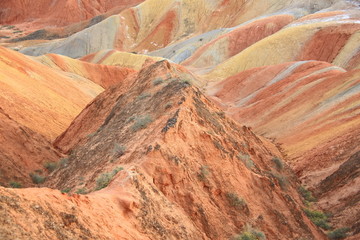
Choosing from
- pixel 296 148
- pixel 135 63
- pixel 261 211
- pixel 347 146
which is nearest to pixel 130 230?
pixel 261 211

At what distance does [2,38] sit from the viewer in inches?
3917

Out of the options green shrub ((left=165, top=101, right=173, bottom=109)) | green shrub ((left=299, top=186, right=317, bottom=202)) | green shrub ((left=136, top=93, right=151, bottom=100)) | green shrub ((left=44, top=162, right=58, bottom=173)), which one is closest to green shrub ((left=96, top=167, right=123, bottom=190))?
green shrub ((left=165, top=101, right=173, bottom=109))

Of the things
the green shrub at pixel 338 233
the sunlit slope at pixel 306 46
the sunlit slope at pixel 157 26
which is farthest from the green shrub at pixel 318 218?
the sunlit slope at pixel 157 26

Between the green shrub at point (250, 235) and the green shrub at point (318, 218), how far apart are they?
4.82 meters

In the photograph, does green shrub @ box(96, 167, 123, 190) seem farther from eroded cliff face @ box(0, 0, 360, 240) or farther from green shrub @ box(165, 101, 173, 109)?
green shrub @ box(165, 101, 173, 109)

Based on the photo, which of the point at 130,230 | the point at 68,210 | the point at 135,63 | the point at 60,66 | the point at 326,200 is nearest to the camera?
the point at 68,210

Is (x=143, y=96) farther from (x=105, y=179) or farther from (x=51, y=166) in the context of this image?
(x=105, y=179)

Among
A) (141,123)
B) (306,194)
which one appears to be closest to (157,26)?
(306,194)

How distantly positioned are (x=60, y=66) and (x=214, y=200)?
1633 inches

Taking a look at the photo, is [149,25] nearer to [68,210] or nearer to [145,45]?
[145,45]

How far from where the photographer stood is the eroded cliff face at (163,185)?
Answer: 27.7 feet

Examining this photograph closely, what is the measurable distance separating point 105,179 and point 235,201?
11.7 ft

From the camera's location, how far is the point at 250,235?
1188cm

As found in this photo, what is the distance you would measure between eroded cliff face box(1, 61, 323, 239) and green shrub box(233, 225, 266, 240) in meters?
0.25
